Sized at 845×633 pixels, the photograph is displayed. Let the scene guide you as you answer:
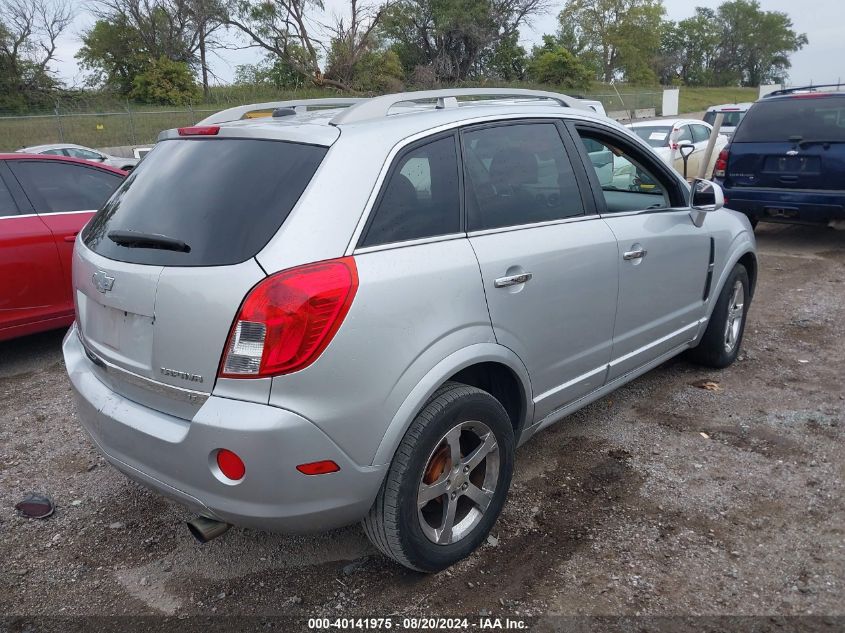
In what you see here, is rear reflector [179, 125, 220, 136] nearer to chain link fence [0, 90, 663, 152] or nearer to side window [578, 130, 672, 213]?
side window [578, 130, 672, 213]

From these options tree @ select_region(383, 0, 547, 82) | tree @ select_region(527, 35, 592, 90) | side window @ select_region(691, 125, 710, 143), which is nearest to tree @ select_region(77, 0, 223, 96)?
tree @ select_region(383, 0, 547, 82)

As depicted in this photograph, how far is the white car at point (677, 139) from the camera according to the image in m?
12.0

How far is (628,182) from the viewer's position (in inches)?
170

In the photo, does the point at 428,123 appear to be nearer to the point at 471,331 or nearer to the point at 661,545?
the point at 471,331

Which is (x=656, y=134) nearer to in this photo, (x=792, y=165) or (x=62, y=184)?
(x=792, y=165)

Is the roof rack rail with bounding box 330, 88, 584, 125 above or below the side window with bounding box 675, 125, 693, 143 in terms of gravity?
above

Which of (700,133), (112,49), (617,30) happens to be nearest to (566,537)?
(700,133)

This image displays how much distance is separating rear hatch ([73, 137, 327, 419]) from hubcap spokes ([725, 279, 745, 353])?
11.0ft

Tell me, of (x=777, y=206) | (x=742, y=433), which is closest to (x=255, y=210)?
(x=742, y=433)

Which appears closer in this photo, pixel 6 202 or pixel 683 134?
pixel 6 202

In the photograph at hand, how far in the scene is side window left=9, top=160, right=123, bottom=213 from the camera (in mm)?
5246

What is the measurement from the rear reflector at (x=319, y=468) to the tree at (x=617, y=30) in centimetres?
7416

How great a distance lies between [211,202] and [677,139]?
11.5m

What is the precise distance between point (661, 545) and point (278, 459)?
169 centimetres
